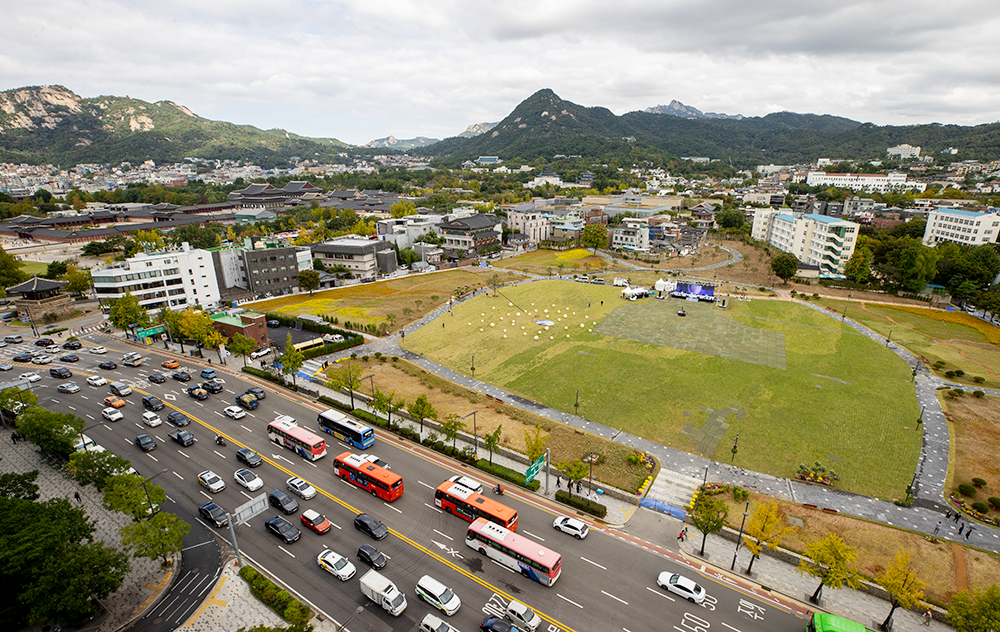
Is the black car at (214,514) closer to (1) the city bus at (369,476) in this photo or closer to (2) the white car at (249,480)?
(2) the white car at (249,480)

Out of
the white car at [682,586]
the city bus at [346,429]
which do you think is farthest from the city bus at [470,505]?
the white car at [682,586]

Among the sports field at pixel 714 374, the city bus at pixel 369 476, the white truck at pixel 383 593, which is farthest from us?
the sports field at pixel 714 374

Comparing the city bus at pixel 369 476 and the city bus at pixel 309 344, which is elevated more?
the city bus at pixel 369 476

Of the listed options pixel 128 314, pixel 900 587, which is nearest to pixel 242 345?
pixel 128 314

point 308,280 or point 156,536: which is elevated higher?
point 308,280

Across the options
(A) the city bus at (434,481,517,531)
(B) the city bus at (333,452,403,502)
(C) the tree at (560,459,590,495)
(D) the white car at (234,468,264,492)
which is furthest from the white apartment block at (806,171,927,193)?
(D) the white car at (234,468,264,492)

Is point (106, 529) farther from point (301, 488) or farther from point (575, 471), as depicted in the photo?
point (575, 471)
